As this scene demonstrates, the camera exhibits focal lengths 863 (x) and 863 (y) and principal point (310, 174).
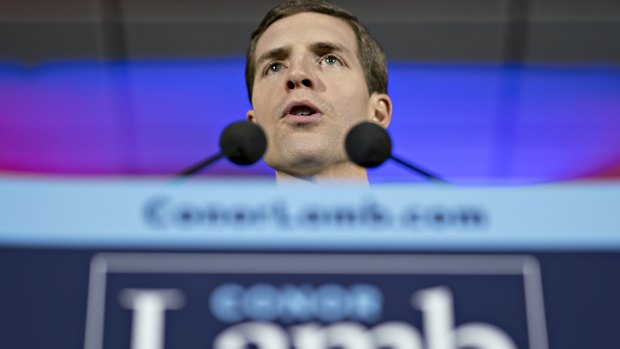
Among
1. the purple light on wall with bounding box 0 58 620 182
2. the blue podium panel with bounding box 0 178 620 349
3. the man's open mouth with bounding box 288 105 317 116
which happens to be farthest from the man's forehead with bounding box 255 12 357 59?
the purple light on wall with bounding box 0 58 620 182

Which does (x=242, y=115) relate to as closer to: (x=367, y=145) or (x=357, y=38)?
(x=357, y=38)

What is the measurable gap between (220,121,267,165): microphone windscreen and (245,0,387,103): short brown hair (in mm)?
356

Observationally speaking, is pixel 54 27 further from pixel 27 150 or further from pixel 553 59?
pixel 553 59

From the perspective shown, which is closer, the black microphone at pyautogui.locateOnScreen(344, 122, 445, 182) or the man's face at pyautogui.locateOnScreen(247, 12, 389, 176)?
the black microphone at pyautogui.locateOnScreen(344, 122, 445, 182)

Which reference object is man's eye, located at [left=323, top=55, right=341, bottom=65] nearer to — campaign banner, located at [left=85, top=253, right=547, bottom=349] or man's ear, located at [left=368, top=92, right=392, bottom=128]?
man's ear, located at [left=368, top=92, right=392, bottom=128]

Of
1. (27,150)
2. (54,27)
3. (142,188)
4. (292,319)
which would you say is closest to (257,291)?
(292,319)

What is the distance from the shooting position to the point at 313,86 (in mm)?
1189

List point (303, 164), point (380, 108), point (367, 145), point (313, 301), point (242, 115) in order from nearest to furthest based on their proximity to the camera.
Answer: point (367, 145) → point (303, 164) → point (380, 108) → point (313, 301) → point (242, 115)

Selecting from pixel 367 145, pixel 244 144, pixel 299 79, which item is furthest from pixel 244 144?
pixel 299 79

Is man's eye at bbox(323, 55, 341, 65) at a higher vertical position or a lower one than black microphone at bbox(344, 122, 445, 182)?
higher

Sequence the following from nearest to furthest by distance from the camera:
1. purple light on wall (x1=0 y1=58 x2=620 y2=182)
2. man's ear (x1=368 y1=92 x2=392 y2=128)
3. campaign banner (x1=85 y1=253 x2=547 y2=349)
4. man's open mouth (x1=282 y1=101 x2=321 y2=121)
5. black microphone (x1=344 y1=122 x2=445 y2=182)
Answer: black microphone (x1=344 y1=122 x2=445 y2=182), man's open mouth (x1=282 y1=101 x2=321 y2=121), man's ear (x1=368 y1=92 x2=392 y2=128), campaign banner (x1=85 y1=253 x2=547 y2=349), purple light on wall (x1=0 y1=58 x2=620 y2=182)

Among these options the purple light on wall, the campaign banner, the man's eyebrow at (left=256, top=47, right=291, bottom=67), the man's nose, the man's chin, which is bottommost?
the campaign banner

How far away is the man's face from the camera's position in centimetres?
117

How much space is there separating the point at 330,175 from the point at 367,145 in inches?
10.5
